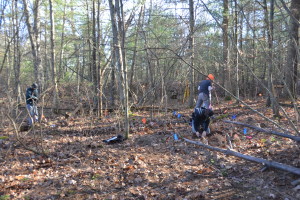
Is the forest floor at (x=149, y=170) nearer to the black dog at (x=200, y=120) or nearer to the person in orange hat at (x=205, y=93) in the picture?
the black dog at (x=200, y=120)

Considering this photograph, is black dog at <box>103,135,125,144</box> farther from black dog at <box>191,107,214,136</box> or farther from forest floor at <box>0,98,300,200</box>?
black dog at <box>191,107,214,136</box>

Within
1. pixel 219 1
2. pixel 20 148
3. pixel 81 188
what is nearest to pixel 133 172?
pixel 81 188

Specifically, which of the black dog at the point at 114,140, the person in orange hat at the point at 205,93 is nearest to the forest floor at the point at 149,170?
the black dog at the point at 114,140

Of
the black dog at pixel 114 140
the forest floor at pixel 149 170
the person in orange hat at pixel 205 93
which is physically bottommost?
the forest floor at pixel 149 170

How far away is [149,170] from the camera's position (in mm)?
4547

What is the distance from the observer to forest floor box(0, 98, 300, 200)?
3.64m

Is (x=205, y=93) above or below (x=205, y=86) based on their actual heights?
below

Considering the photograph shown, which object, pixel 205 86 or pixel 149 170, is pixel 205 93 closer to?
pixel 205 86

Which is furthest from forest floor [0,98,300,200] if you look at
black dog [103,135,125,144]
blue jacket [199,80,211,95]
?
blue jacket [199,80,211,95]

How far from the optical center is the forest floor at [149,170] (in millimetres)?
3637

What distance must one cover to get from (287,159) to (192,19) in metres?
8.68

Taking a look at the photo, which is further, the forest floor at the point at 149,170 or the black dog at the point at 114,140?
the black dog at the point at 114,140

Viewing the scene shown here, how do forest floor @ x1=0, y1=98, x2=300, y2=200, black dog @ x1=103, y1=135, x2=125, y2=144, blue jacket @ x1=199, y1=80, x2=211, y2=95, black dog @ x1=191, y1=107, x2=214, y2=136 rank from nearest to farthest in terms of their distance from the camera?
forest floor @ x1=0, y1=98, x2=300, y2=200 < black dog @ x1=191, y1=107, x2=214, y2=136 < black dog @ x1=103, y1=135, x2=125, y2=144 < blue jacket @ x1=199, y1=80, x2=211, y2=95

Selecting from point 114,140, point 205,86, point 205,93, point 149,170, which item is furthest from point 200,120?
point 149,170
